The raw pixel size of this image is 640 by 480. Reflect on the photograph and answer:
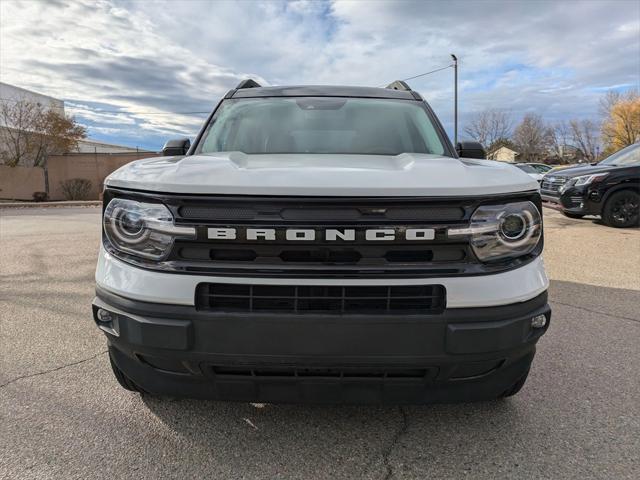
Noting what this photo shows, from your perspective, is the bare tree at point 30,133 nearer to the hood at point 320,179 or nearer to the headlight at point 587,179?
the headlight at point 587,179

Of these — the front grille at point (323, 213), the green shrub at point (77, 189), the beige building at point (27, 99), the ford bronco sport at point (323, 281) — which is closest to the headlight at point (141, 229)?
the ford bronco sport at point (323, 281)

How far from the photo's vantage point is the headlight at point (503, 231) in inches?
75.1

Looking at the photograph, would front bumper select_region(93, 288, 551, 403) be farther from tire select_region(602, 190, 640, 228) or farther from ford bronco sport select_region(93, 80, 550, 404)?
tire select_region(602, 190, 640, 228)

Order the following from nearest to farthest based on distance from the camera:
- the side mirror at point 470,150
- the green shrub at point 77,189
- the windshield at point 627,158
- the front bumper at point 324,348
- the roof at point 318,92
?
1. the front bumper at point 324,348
2. the side mirror at point 470,150
3. the roof at point 318,92
4. the windshield at point 627,158
5. the green shrub at point 77,189

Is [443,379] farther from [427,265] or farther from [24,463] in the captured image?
[24,463]

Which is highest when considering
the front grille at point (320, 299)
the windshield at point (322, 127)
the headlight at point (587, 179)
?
the windshield at point (322, 127)

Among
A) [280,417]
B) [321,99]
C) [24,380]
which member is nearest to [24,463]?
[24,380]

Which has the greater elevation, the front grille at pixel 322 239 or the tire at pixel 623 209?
the front grille at pixel 322 239

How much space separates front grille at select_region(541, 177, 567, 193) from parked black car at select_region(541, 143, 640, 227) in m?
0.36

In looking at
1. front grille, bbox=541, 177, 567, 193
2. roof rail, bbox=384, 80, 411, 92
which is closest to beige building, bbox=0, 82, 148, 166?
front grille, bbox=541, 177, 567, 193

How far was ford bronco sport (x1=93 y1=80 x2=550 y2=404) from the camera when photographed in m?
1.84

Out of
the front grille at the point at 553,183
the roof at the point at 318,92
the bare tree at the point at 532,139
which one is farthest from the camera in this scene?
the bare tree at the point at 532,139

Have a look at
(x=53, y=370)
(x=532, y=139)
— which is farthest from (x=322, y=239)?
(x=532, y=139)

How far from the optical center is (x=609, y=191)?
9.49 metres
